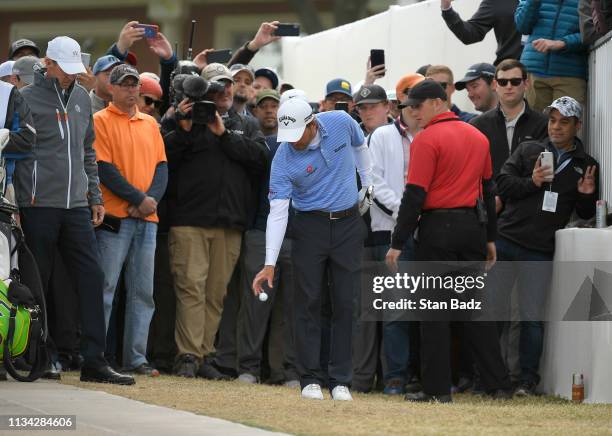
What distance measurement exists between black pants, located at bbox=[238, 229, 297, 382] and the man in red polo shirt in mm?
1788

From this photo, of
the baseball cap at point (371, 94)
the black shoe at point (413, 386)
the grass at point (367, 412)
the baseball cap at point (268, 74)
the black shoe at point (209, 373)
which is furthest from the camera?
the baseball cap at point (268, 74)

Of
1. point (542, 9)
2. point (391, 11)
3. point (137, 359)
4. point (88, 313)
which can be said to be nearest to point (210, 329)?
point (137, 359)

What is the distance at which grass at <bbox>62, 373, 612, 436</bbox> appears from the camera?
30.1 feet

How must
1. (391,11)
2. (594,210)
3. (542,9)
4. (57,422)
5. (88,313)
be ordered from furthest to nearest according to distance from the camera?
(391,11) → (542,9) → (594,210) → (88,313) → (57,422)

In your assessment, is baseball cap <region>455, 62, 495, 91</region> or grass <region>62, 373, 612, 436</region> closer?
grass <region>62, 373, 612, 436</region>

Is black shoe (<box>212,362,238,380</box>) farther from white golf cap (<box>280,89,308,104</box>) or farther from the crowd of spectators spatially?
white golf cap (<box>280,89,308,104</box>)

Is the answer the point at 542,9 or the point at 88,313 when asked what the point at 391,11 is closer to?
the point at 542,9

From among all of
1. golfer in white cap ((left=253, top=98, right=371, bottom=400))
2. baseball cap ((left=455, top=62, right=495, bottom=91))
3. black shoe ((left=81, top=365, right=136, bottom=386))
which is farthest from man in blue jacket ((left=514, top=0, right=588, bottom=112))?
black shoe ((left=81, top=365, right=136, bottom=386))

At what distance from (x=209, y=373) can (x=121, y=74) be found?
2501mm

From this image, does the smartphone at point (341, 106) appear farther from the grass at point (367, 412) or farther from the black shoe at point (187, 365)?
the grass at point (367, 412)

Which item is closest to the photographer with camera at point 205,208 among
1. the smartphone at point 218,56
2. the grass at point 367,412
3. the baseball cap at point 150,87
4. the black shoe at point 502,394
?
the baseball cap at point 150,87

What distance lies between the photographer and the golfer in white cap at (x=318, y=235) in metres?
11.2

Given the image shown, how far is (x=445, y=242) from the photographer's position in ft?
37.3

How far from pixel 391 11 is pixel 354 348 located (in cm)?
548
